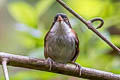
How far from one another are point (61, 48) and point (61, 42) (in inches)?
1.9

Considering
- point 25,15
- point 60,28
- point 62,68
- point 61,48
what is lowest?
point 62,68

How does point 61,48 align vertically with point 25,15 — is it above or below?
below

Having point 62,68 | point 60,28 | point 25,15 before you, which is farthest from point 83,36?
point 62,68

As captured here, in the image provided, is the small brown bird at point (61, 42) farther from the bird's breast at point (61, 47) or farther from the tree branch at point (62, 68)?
the tree branch at point (62, 68)

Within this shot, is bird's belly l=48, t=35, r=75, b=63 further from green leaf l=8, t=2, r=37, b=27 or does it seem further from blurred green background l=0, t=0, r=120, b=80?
green leaf l=8, t=2, r=37, b=27

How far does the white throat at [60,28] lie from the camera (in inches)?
94.7

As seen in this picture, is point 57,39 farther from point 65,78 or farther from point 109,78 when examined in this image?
point 109,78

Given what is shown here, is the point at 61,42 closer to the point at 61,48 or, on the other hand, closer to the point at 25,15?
the point at 61,48

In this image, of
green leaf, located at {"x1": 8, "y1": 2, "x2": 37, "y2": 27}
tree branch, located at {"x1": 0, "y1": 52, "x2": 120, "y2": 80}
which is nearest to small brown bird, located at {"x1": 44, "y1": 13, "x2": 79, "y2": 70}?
green leaf, located at {"x1": 8, "y1": 2, "x2": 37, "y2": 27}

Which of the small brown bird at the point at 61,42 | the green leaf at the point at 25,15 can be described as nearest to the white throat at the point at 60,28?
the small brown bird at the point at 61,42

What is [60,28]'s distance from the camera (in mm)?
2422

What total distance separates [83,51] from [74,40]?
0.40 feet

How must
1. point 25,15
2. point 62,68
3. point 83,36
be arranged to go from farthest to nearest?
1. point 25,15
2. point 83,36
3. point 62,68

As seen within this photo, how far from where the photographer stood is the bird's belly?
234 cm
